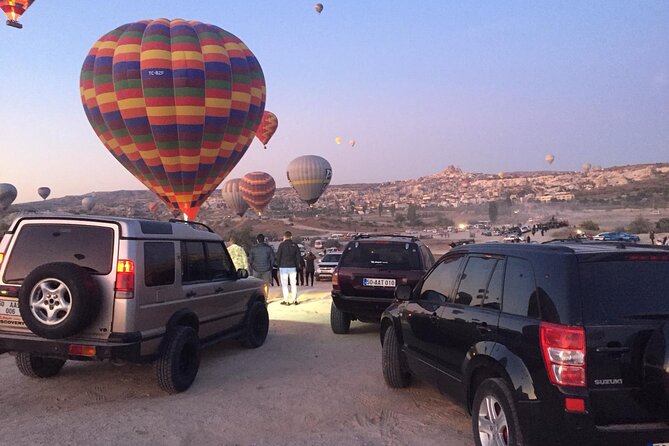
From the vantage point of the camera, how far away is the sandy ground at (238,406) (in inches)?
186

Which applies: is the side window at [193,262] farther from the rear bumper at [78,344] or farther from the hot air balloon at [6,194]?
the hot air balloon at [6,194]

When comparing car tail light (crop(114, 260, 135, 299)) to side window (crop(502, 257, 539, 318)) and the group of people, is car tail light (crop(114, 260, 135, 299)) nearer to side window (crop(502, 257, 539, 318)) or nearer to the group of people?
side window (crop(502, 257, 539, 318))

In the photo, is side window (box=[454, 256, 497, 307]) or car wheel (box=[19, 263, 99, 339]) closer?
side window (box=[454, 256, 497, 307])

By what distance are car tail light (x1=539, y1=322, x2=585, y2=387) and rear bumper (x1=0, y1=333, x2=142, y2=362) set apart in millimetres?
3865

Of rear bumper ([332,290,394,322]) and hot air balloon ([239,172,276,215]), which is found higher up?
hot air balloon ([239,172,276,215])

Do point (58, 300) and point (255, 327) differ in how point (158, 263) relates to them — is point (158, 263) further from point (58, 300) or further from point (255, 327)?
point (255, 327)

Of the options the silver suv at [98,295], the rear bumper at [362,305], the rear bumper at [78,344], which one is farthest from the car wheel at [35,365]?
the rear bumper at [362,305]

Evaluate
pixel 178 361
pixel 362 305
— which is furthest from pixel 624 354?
pixel 362 305

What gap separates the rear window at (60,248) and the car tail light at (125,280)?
5.0 inches

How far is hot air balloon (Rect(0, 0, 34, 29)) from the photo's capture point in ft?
85.5

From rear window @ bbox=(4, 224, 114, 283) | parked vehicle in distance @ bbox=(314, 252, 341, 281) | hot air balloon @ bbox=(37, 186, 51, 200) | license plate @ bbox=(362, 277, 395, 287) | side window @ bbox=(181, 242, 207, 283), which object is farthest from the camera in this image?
hot air balloon @ bbox=(37, 186, 51, 200)

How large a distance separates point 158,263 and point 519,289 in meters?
3.80

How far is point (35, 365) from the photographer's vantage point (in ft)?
21.1

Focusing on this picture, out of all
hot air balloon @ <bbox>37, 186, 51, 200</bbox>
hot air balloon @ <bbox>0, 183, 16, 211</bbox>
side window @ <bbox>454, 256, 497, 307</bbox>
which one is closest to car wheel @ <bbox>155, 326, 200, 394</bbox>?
side window @ <bbox>454, 256, 497, 307</bbox>
